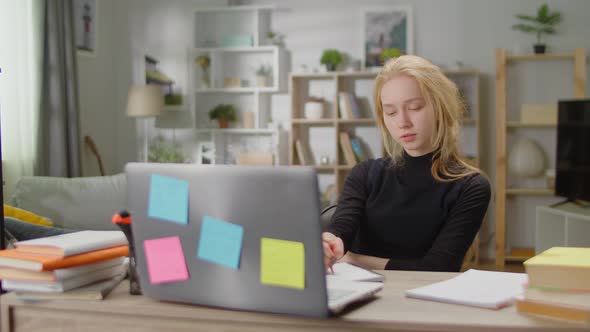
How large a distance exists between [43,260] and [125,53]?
5033 millimetres

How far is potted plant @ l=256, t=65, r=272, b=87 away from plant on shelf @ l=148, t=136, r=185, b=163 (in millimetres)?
930

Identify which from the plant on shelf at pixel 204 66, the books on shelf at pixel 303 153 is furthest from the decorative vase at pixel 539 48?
the plant on shelf at pixel 204 66

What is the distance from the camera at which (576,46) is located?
5309mm

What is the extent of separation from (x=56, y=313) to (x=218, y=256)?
1.20ft

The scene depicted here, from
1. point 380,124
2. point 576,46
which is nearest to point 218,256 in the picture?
point 380,124

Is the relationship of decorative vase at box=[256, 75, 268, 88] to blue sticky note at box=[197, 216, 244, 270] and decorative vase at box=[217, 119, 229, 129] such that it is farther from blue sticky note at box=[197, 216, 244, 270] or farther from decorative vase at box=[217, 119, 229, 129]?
blue sticky note at box=[197, 216, 244, 270]

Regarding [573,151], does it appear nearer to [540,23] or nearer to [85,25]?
[540,23]

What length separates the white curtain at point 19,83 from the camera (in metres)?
4.52

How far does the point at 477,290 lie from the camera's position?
1.25m

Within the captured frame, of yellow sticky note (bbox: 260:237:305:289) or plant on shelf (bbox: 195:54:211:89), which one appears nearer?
yellow sticky note (bbox: 260:237:305:289)

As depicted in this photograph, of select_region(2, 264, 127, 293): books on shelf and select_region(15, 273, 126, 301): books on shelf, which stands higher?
select_region(2, 264, 127, 293): books on shelf

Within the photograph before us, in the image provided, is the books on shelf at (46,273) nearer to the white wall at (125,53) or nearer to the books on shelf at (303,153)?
the books on shelf at (303,153)

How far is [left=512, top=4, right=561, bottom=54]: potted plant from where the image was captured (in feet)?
16.9

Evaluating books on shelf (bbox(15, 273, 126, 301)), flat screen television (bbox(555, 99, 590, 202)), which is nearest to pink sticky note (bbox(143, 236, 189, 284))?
books on shelf (bbox(15, 273, 126, 301))
